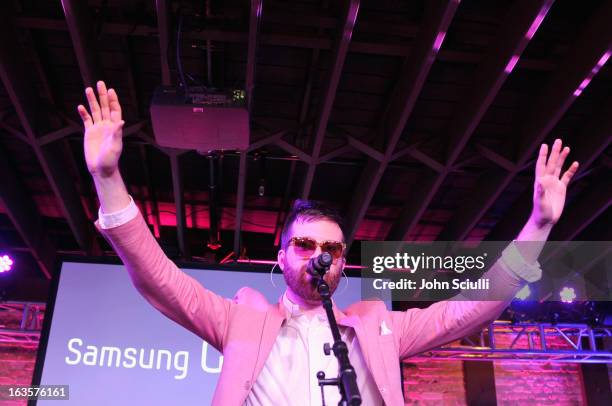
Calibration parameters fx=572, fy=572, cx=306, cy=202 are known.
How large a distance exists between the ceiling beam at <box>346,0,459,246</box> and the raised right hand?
2.88 m

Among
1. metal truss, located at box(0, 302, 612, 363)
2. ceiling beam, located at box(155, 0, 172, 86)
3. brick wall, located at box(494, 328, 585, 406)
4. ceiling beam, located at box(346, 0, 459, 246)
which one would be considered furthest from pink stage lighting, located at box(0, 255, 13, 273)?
brick wall, located at box(494, 328, 585, 406)

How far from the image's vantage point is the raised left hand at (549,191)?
1.62m

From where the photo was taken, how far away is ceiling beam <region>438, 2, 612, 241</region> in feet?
13.4

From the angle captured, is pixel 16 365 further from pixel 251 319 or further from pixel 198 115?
pixel 251 319

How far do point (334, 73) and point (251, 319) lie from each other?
9.65ft

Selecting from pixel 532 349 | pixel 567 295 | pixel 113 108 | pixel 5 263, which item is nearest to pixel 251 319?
pixel 113 108

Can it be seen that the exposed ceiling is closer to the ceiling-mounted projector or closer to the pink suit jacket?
the ceiling-mounted projector

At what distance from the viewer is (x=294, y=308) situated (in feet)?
5.84

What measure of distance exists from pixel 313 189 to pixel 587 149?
9.21ft

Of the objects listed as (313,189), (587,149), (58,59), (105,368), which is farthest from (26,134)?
(587,149)

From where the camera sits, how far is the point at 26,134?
16.3 feet

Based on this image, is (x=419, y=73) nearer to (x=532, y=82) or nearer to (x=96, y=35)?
(x=532, y=82)

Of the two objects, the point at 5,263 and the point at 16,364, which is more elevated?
the point at 5,263

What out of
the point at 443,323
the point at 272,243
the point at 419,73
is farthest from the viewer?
the point at 272,243
